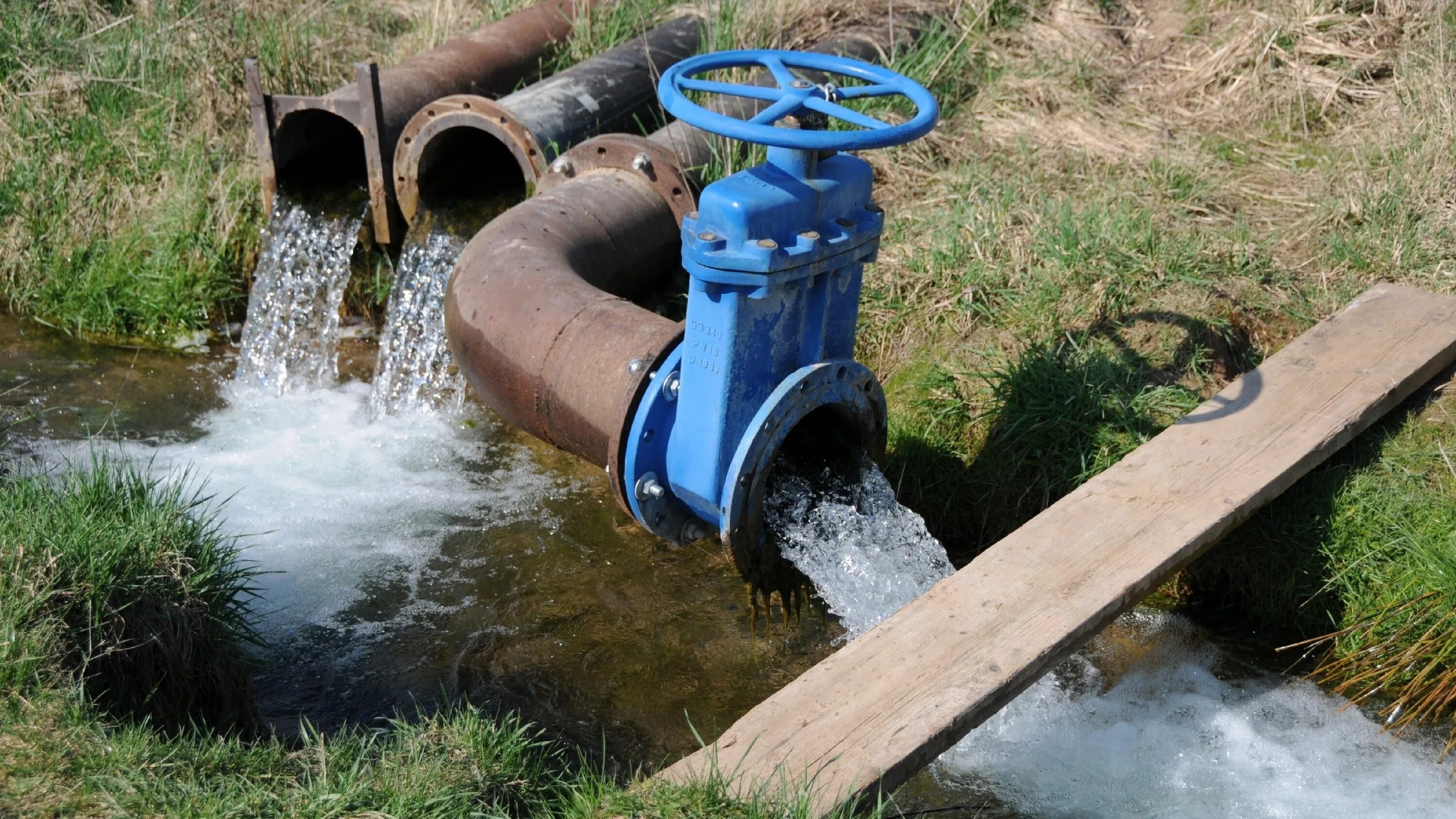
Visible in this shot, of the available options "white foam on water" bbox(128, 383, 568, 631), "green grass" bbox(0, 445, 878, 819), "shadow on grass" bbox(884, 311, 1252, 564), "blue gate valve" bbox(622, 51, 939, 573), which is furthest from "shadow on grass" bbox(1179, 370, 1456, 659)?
"white foam on water" bbox(128, 383, 568, 631)

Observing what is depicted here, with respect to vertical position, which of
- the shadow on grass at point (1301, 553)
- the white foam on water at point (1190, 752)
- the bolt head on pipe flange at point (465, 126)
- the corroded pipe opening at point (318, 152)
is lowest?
the white foam on water at point (1190, 752)

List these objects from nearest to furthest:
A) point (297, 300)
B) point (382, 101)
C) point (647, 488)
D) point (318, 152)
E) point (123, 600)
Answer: point (123, 600)
point (647, 488)
point (382, 101)
point (297, 300)
point (318, 152)

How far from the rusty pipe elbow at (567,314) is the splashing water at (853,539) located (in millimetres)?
458

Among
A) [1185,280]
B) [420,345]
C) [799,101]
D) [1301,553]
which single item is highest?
[799,101]

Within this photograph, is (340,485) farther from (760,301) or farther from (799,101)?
(799,101)

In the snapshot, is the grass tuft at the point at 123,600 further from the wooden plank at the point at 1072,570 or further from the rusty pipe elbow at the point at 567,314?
the wooden plank at the point at 1072,570

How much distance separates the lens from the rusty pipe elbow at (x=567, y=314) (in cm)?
332

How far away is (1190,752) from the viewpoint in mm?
3281

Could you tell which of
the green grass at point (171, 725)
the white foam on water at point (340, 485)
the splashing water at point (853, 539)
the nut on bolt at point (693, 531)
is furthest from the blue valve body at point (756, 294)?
the white foam on water at point (340, 485)

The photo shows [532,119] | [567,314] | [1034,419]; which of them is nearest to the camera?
[567,314]

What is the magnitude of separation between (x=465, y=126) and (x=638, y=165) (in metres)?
0.93

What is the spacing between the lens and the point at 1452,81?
5.09 m

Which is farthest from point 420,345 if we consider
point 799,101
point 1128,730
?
point 1128,730

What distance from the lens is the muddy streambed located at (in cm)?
319
